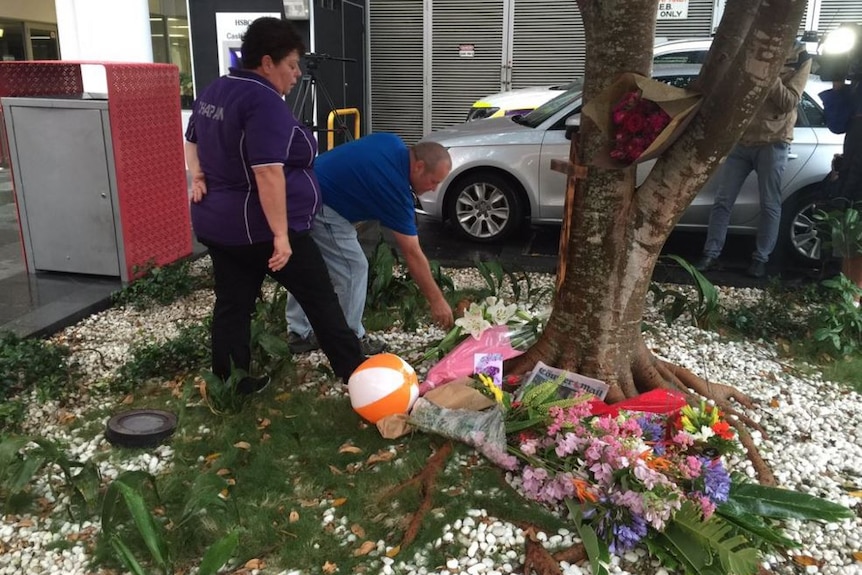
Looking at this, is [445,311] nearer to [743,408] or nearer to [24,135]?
[743,408]

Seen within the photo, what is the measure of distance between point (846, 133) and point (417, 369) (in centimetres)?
376

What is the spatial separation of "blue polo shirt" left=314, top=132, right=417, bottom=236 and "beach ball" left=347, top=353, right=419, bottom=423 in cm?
67

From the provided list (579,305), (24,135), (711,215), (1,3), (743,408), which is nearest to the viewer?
(579,305)

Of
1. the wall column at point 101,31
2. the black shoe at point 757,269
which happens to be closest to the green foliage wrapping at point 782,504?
the black shoe at point 757,269

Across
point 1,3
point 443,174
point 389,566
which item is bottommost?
point 389,566

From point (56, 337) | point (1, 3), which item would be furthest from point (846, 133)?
point (1, 3)

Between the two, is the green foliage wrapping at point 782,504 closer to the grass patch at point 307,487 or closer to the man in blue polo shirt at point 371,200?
the grass patch at point 307,487

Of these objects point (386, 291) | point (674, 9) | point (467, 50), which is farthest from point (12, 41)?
point (386, 291)

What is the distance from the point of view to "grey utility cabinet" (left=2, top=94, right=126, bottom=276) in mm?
5242

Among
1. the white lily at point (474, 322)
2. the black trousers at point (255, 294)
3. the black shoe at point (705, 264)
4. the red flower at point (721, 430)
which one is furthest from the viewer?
the black shoe at point (705, 264)

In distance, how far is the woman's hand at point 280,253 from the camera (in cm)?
323

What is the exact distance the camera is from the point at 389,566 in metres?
2.63

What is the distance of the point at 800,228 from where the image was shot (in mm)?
6648

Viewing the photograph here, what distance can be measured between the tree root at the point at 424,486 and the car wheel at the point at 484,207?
437 centimetres
